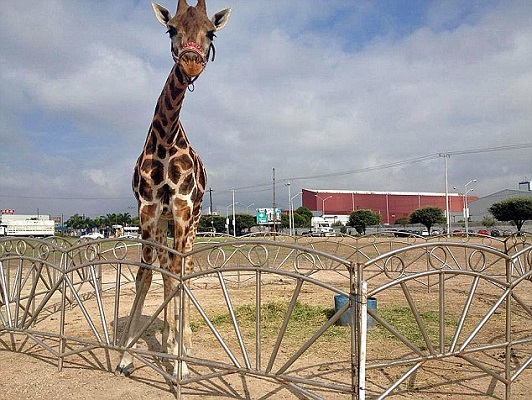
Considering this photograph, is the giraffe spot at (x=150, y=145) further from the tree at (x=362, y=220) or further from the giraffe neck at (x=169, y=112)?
the tree at (x=362, y=220)

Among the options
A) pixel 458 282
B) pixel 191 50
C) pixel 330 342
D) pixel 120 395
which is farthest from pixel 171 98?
pixel 458 282

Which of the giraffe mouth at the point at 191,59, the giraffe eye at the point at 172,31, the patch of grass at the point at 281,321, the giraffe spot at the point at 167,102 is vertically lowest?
the patch of grass at the point at 281,321

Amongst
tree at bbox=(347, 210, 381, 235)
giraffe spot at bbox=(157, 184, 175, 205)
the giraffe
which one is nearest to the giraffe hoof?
the giraffe

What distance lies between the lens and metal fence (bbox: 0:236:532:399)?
12.3ft

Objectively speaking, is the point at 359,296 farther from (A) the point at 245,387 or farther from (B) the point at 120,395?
(B) the point at 120,395

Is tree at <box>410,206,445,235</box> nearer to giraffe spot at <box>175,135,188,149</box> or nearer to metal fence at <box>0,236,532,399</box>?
metal fence at <box>0,236,532,399</box>

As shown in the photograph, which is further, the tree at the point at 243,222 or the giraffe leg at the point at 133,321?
the tree at the point at 243,222

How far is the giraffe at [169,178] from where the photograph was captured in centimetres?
496

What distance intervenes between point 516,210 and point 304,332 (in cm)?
4290

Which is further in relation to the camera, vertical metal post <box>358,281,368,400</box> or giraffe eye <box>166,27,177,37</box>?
giraffe eye <box>166,27,177,37</box>

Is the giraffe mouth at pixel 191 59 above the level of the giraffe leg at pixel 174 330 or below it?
above

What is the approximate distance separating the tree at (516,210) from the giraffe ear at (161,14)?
1738 inches

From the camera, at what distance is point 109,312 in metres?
8.42

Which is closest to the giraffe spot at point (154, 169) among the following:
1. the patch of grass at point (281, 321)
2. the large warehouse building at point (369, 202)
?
the patch of grass at point (281, 321)
